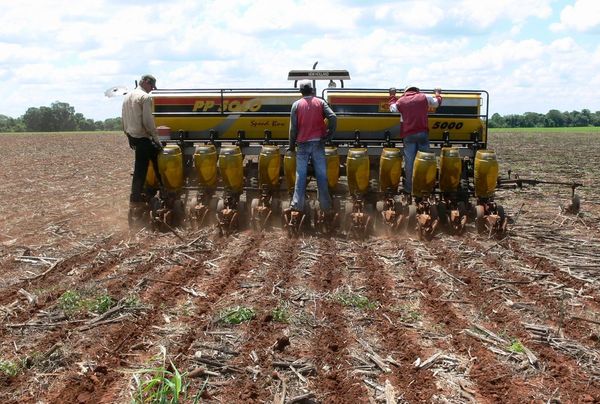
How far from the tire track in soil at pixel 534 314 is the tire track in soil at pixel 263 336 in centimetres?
204

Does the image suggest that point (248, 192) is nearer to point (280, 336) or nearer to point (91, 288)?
point (91, 288)

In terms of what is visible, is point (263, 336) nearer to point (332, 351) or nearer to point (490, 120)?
point (332, 351)

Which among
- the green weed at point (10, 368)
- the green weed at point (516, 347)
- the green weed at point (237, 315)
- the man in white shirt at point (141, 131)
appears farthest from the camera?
the man in white shirt at point (141, 131)

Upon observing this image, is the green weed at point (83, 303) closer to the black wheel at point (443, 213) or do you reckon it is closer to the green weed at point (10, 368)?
the green weed at point (10, 368)

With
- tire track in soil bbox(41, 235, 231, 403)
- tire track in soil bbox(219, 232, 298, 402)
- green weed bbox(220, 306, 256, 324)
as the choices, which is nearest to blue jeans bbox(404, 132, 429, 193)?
tire track in soil bbox(219, 232, 298, 402)

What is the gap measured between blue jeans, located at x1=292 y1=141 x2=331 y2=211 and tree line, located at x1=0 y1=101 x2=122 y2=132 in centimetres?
9562

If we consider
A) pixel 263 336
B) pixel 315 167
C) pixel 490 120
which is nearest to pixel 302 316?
pixel 263 336

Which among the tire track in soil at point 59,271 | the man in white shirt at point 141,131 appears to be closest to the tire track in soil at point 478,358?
the tire track in soil at point 59,271

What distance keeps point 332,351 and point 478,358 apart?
120 centimetres

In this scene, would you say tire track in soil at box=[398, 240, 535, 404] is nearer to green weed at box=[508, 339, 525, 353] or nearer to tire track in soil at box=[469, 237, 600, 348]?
green weed at box=[508, 339, 525, 353]

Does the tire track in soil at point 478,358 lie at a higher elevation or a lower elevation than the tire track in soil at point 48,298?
lower

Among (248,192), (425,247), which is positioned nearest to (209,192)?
(248,192)

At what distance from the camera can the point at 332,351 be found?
17.0 ft

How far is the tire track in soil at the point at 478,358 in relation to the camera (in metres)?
4.47
